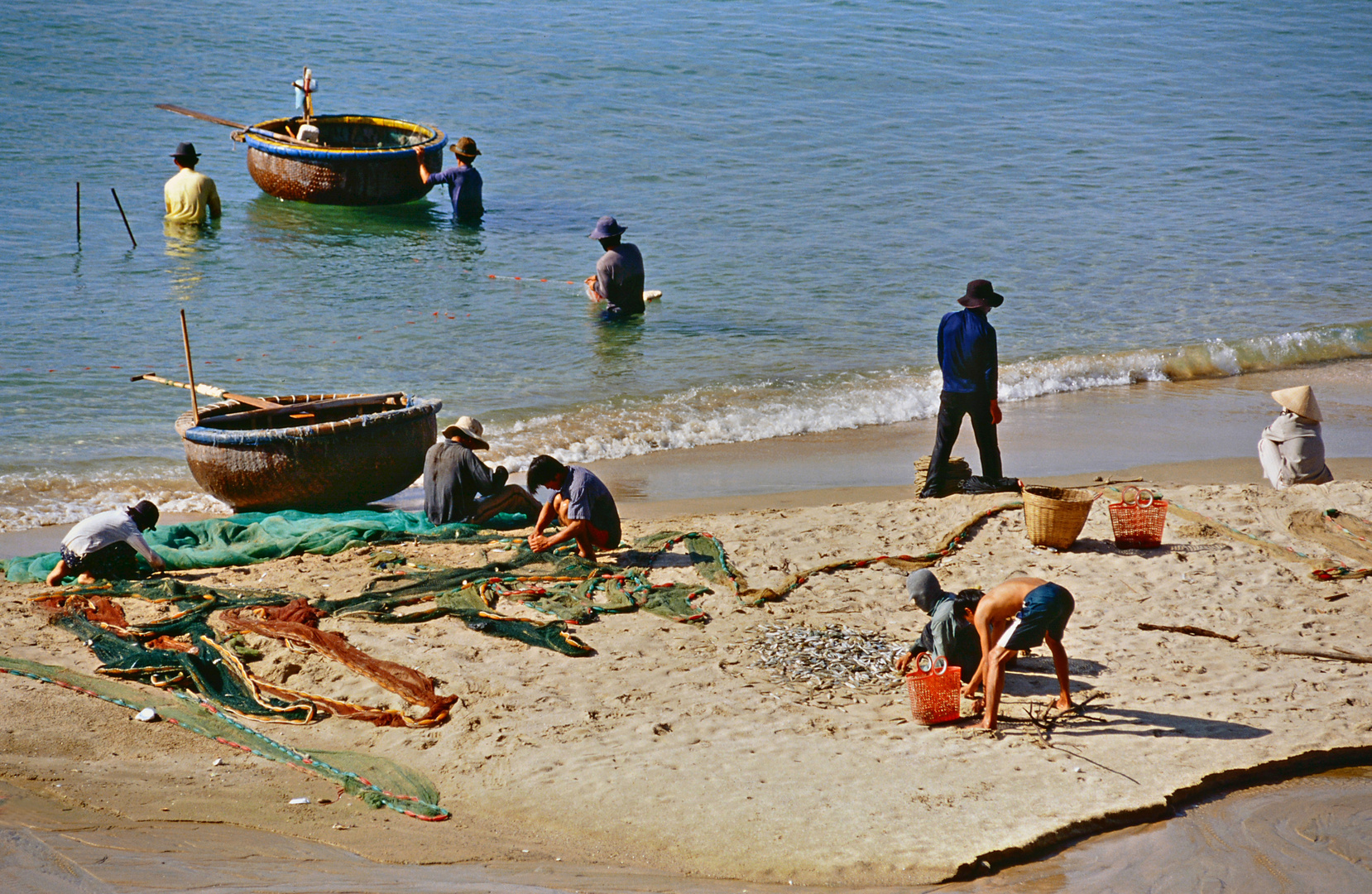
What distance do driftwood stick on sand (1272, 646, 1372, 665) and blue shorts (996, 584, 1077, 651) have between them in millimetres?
1692

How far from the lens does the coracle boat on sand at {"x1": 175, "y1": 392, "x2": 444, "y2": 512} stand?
8.98 m

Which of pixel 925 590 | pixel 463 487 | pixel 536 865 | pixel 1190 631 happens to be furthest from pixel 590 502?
pixel 1190 631

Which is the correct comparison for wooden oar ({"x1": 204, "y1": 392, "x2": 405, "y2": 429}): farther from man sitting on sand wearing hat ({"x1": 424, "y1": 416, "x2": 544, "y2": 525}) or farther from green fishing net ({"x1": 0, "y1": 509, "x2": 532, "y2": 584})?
man sitting on sand wearing hat ({"x1": 424, "y1": 416, "x2": 544, "y2": 525})

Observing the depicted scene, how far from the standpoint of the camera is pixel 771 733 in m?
5.83

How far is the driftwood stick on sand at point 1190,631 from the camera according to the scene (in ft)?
22.4

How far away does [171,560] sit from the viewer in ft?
27.3

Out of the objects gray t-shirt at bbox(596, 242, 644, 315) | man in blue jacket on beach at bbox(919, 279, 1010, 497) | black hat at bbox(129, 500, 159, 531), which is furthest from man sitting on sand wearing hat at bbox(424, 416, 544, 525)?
gray t-shirt at bbox(596, 242, 644, 315)

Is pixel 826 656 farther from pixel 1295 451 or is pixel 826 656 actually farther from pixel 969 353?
pixel 1295 451

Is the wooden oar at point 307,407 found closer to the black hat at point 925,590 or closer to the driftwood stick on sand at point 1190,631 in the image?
the black hat at point 925,590

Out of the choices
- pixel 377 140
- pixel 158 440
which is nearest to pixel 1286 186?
pixel 377 140

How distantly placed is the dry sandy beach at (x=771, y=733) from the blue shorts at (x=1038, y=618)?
0.43m

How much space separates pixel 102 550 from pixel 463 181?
11.8 meters

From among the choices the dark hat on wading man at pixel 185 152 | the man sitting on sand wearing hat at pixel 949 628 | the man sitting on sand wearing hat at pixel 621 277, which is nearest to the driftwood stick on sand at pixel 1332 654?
the man sitting on sand wearing hat at pixel 949 628

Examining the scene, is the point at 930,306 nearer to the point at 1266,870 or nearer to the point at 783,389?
the point at 783,389
